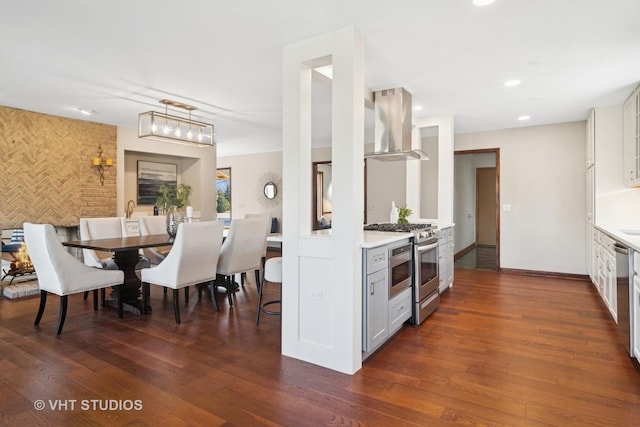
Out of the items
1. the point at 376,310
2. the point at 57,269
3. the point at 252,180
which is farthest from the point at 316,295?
the point at 252,180

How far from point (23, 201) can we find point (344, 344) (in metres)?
4.70

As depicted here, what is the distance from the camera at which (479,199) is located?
9.55 metres

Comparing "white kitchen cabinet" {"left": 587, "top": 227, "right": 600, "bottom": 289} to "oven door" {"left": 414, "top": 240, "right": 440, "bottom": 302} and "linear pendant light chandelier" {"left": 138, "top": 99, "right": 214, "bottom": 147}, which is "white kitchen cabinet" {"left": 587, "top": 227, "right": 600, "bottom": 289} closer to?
"oven door" {"left": 414, "top": 240, "right": 440, "bottom": 302}

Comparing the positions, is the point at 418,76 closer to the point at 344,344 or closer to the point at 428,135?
the point at 344,344

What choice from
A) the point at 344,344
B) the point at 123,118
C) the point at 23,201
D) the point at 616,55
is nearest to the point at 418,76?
the point at 616,55

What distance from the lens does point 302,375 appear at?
2.41 m

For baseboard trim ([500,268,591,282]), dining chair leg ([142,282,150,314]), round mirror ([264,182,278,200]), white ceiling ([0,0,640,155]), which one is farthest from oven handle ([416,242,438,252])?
round mirror ([264,182,278,200])

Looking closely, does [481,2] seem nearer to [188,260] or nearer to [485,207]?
[188,260]

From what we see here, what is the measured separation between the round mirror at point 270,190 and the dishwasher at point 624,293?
6.98 m

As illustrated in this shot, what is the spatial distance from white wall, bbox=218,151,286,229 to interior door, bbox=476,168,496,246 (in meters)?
5.07

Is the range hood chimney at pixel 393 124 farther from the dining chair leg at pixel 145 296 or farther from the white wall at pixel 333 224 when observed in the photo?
the dining chair leg at pixel 145 296

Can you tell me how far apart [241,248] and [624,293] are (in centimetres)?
336

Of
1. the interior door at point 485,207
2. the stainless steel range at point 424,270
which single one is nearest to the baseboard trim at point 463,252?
the interior door at point 485,207

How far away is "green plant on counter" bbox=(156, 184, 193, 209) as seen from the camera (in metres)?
6.17
